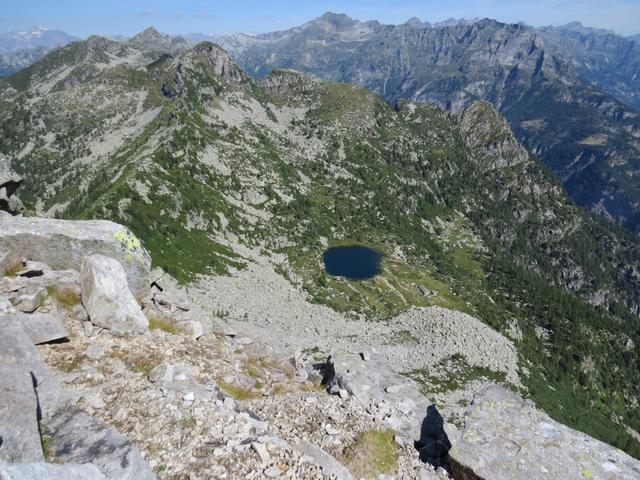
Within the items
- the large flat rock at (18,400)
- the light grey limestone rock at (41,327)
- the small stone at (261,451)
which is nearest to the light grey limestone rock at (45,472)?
the large flat rock at (18,400)

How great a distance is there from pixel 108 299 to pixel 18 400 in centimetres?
977

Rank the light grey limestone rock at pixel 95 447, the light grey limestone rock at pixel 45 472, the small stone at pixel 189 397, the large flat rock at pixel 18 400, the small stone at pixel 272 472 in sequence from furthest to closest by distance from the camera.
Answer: the small stone at pixel 189 397 → the small stone at pixel 272 472 → the light grey limestone rock at pixel 95 447 → the large flat rock at pixel 18 400 → the light grey limestone rock at pixel 45 472

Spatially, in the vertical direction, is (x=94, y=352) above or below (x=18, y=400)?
below

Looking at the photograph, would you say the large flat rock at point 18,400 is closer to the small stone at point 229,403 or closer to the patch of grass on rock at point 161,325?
the small stone at point 229,403

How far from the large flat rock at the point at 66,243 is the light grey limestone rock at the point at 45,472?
52.8 feet


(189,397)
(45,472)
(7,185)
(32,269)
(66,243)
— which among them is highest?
(45,472)

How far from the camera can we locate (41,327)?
18.5 meters

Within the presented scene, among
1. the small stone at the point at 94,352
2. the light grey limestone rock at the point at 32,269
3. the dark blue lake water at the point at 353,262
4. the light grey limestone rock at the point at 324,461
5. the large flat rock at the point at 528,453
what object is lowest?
the dark blue lake water at the point at 353,262

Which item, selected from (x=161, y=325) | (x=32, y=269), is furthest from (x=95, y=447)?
(x=32, y=269)

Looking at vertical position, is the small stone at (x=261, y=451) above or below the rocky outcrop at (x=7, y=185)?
below

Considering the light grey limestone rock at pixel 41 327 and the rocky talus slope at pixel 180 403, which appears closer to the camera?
the rocky talus slope at pixel 180 403

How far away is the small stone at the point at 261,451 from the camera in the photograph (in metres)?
13.9

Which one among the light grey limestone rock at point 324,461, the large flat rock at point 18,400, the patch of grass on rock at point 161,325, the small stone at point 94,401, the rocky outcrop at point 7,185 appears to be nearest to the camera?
the large flat rock at point 18,400

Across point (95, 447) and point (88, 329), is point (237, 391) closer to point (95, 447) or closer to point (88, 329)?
point (88, 329)
